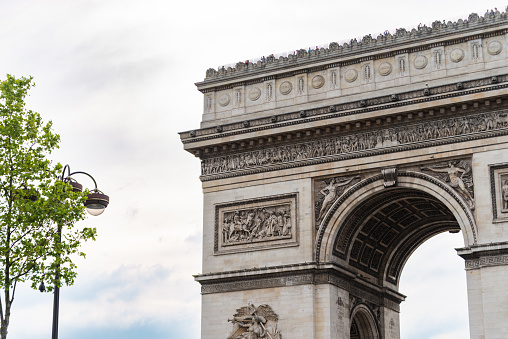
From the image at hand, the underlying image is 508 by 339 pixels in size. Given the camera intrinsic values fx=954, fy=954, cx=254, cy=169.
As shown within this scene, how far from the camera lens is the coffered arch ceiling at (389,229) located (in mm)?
36625

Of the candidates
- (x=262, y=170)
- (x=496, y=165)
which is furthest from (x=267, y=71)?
(x=496, y=165)

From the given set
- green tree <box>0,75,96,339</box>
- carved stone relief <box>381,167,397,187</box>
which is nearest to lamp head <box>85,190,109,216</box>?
green tree <box>0,75,96,339</box>

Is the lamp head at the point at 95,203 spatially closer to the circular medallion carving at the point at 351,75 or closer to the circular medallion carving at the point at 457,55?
the circular medallion carving at the point at 351,75

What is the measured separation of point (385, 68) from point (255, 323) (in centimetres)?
1096

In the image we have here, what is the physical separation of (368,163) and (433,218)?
5.47 meters

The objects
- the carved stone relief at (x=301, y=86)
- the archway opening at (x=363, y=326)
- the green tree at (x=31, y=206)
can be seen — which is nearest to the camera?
the green tree at (x=31, y=206)

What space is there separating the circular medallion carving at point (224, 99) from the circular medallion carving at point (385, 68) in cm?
667

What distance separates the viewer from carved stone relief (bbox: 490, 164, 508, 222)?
33062 millimetres

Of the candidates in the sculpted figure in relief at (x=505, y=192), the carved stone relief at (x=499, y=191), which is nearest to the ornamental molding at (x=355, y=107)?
the carved stone relief at (x=499, y=191)

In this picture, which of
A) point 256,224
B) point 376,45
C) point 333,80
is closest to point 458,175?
point 376,45

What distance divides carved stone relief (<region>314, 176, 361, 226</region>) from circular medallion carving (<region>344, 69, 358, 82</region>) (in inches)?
158

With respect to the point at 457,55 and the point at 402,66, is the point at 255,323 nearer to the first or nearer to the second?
the point at 402,66

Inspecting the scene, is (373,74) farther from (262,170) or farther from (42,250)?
Answer: (42,250)

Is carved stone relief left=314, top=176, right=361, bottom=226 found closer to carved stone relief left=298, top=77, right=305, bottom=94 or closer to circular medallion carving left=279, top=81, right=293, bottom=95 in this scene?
carved stone relief left=298, top=77, right=305, bottom=94
